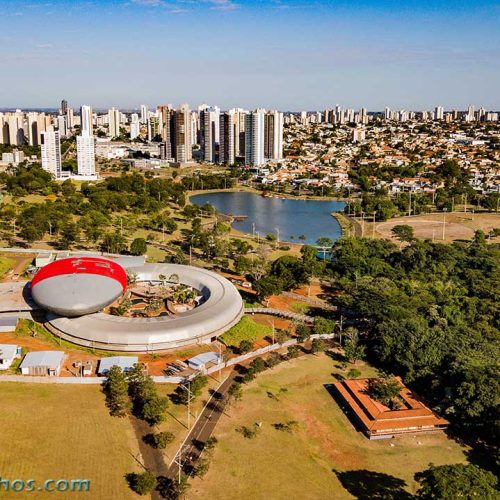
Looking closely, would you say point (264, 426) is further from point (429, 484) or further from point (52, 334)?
point (52, 334)

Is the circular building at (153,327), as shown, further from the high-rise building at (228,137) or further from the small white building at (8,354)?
the high-rise building at (228,137)

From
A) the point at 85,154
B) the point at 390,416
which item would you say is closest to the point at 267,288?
the point at 390,416

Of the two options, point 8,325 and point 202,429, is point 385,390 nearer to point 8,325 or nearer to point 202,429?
point 202,429

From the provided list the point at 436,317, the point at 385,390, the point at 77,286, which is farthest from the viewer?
the point at 436,317

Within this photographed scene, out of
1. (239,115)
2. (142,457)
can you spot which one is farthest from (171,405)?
(239,115)

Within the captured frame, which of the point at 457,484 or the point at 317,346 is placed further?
the point at 317,346

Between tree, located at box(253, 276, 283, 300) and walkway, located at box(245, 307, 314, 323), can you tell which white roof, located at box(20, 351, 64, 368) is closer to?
walkway, located at box(245, 307, 314, 323)

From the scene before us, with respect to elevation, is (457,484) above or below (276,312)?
above
